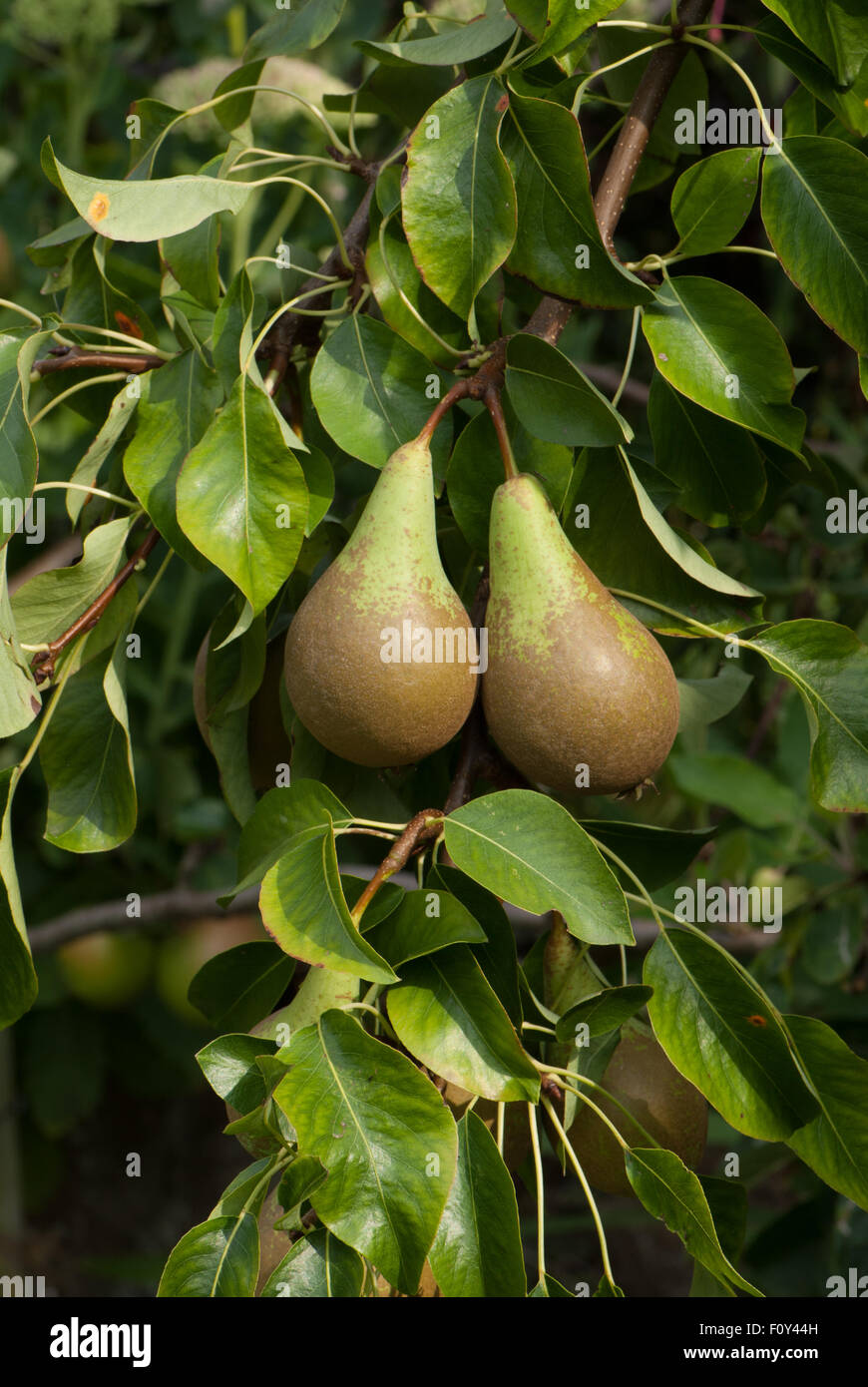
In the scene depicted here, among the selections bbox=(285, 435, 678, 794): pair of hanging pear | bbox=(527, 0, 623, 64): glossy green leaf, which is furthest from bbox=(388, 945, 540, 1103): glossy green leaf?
bbox=(527, 0, 623, 64): glossy green leaf

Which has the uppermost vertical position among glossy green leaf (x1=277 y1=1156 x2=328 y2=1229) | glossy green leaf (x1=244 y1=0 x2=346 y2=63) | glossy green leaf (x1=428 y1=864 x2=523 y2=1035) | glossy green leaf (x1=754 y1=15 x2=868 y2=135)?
glossy green leaf (x1=244 y1=0 x2=346 y2=63)

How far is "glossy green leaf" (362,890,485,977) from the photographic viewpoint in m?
0.57

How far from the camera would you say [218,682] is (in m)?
0.76

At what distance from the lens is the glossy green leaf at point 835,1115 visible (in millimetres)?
633

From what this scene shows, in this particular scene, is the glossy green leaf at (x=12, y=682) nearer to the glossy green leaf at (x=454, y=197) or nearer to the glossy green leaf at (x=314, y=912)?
the glossy green leaf at (x=314, y=912)

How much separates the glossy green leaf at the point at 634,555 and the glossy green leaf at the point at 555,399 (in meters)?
0.05

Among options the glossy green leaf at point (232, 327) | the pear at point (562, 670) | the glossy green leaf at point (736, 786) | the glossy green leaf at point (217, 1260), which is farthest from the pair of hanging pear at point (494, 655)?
the glossy green leaf at point (736, 786)

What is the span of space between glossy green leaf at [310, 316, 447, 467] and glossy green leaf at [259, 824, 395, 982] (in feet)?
0.67

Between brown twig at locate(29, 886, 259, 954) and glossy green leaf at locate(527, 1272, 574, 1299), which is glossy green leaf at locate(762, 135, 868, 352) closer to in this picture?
glossy green leaf at locate(527, 1272, 574, 1299)

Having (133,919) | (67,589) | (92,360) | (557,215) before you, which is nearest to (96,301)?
(92,360)

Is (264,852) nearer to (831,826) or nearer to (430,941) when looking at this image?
(430,941)
